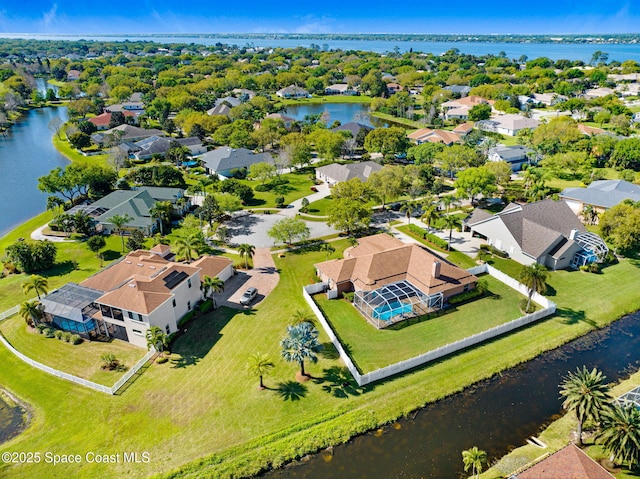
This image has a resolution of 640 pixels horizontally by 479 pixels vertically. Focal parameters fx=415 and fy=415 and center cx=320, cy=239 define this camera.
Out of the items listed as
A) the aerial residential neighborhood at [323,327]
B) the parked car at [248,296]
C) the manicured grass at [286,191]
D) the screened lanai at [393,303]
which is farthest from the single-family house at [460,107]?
the parked car at [248,296]

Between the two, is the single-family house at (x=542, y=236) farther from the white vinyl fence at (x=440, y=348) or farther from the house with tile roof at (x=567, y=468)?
the house with tile roof at (x=567, y=468)

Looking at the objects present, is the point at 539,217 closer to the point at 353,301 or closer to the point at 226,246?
the point at 353,301

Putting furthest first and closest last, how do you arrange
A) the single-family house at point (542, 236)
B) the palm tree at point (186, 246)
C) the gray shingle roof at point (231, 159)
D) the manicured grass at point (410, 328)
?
the gray shingle roof at point (231, 159) → the single-family house at point (542, 236) → the palm tree at point (186, 246) → the manicured grass at point (410, 328)

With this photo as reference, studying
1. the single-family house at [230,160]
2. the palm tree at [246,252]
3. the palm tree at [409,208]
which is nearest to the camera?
the palm tree at [246,252]

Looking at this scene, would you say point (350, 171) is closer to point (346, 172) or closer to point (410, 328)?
point (346, 172)

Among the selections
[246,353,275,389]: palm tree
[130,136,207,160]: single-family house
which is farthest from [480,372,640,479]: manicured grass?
Answer: [130,136,207,160]: single-family house

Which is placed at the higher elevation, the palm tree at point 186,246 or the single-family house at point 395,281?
the palm tree at point 186,246

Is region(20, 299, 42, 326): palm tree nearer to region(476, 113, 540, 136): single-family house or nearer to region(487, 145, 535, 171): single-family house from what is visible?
region(487, 145, 535, 171): single-family house
